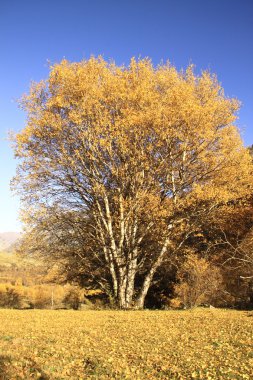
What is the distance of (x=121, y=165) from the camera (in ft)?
64.0

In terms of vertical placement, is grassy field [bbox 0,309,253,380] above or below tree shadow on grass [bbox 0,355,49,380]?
above

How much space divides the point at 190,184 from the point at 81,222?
22.5 feet

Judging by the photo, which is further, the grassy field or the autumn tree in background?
the autumn tree in background

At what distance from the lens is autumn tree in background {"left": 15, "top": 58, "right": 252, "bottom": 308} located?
18.2 metres

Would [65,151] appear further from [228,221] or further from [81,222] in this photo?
[228,221]

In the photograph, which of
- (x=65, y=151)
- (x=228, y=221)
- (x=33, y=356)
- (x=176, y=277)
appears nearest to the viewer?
(x=33, y=356)

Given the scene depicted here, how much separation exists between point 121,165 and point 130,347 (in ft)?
36.5

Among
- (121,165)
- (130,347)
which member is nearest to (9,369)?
(130,347)

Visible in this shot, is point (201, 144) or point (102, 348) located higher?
point (201, 144)

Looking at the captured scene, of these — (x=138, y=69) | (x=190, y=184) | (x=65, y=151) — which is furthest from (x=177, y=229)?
(x=138, y=69)

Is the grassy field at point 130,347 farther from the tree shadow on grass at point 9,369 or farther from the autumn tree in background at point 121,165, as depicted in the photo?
the autumn tree in background at point 121,165

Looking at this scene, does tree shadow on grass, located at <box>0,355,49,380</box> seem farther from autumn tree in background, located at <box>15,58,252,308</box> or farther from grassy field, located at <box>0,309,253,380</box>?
autumn tree in background, located at <box>15,58,252,308</box>

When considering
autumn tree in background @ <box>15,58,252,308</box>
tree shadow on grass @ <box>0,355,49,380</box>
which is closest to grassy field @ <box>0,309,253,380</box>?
tree shadow on grass @ <box>0,355,49,380</box>

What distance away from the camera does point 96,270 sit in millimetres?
21188
